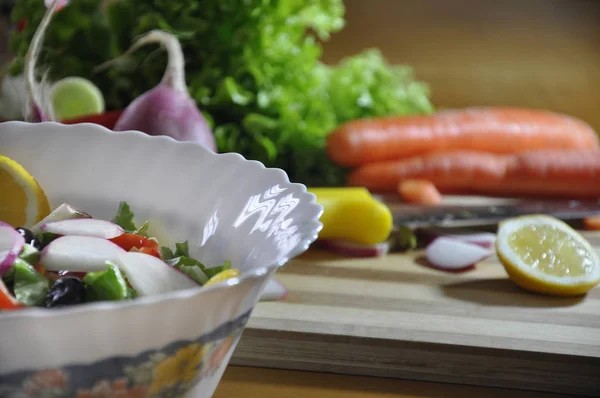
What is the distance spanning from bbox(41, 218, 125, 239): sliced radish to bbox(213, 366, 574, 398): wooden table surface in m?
0.22

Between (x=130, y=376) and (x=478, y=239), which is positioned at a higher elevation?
(x=130, y=376)

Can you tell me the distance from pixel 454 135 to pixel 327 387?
1088 millimetres

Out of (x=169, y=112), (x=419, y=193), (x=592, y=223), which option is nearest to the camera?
(x=169, y=112)

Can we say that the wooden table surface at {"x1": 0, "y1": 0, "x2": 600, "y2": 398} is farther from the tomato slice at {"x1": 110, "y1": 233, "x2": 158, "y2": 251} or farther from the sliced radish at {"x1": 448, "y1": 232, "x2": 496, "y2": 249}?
the tomato slice at {"x1": 110, "y1": 233, "x2": 158, "y2": 251}

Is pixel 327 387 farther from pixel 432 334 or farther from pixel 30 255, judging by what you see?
pixel 30 255

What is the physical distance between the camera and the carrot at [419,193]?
Result: 1463 millimetres

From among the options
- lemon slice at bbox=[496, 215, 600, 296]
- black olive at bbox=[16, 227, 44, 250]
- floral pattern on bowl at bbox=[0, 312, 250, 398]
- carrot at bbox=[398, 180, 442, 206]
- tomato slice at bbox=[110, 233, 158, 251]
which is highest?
black olive at bbox=[16, 227, 44, 250]

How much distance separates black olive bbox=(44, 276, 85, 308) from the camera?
0.54 metres

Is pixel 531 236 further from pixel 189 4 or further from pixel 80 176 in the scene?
pixel 189 4

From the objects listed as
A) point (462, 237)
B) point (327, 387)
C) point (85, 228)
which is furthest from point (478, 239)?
point (85, 228)

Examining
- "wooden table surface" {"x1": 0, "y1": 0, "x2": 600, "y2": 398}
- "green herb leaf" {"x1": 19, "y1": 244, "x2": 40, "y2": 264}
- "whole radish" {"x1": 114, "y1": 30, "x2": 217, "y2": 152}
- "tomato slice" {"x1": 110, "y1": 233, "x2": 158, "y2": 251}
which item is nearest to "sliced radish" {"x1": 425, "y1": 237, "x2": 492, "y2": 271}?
"whole radish" {"x1": 114, "y1": 30, "x2": 217, "y2": 152}

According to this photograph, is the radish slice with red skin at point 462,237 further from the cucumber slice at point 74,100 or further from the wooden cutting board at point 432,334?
the cucumber slice at point 74,100

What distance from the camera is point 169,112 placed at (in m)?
1.21

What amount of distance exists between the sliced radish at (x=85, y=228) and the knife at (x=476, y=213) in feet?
2.25
